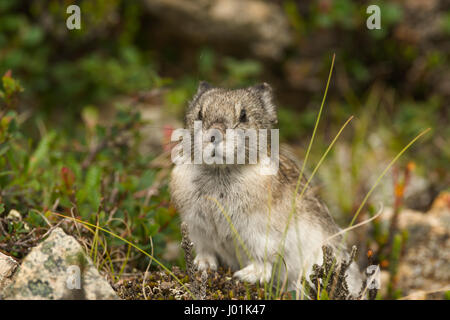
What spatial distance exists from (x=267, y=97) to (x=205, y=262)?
1.58 m

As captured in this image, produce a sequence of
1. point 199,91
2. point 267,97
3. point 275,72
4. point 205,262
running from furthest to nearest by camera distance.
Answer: point 275,72
point 199,91
point 267,97
point 205,262

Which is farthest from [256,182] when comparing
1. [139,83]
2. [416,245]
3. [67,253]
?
[139,83]

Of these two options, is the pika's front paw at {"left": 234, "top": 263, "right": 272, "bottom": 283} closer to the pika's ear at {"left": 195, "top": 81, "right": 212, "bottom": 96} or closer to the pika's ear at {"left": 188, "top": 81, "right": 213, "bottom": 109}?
the pika's ear at {"left": 188, "top": 81, "right": 213, "bottom": 109}

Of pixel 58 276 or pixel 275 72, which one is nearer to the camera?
pixel 58 276

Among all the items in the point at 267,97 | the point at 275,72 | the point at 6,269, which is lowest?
the point at 6,269

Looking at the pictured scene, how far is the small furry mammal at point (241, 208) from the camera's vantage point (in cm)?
429

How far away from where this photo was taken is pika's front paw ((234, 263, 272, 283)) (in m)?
4.29

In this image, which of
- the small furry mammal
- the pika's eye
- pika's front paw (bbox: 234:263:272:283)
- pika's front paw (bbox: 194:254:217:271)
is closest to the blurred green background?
pika's front paw (bbox: 194:254:217:271)

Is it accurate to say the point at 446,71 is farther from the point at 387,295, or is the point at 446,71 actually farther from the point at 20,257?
the point at 20,257

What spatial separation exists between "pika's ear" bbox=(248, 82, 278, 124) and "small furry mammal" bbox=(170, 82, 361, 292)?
2.1 inches

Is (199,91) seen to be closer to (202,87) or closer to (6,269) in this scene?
(202,87)

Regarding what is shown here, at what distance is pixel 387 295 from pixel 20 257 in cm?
374

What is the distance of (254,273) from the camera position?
14.1ft

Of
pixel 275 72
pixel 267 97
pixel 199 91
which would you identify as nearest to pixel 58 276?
pixel 199 91
